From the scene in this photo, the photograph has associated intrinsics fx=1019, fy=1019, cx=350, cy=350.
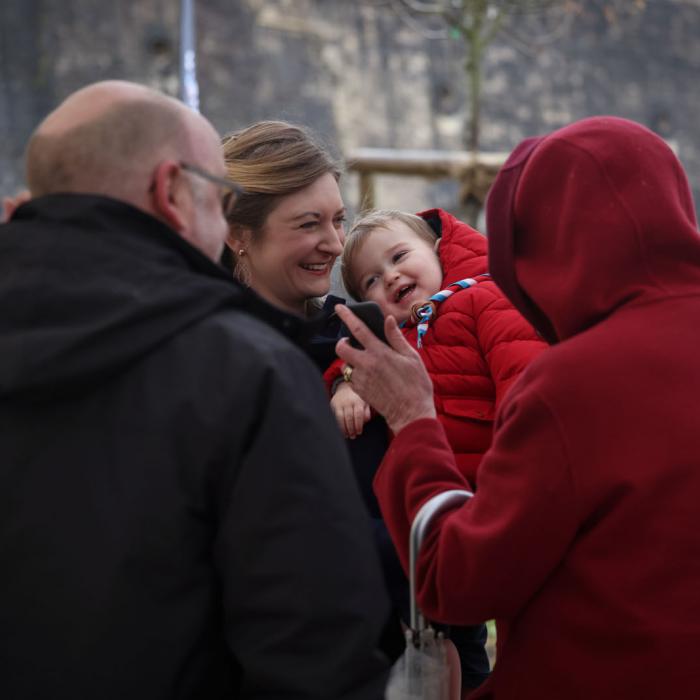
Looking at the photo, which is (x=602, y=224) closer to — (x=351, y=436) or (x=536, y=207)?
(x=536, y=207)

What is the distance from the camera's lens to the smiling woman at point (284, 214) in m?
2.75

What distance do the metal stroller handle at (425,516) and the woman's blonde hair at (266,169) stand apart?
3.62 ft

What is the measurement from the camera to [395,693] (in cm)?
197

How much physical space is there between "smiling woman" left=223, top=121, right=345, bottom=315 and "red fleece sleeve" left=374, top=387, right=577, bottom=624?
936mm

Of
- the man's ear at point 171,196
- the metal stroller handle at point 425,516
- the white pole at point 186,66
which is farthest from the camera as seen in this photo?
the white pole at point 186,66

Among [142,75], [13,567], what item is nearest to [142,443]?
[13,567]

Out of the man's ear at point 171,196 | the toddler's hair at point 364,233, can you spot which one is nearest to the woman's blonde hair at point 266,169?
the toddler's hair at point 364,233

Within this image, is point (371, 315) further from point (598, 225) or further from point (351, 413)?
point (598, 225)

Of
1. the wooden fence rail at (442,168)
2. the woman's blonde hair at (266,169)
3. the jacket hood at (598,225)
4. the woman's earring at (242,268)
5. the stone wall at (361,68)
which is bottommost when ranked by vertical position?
the stone wall at (361,68)

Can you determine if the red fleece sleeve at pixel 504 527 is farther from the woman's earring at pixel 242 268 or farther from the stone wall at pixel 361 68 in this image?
the stone wall at pixel 361 68

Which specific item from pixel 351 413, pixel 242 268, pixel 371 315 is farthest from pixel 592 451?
pixel 242 268

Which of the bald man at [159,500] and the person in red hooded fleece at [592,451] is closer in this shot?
the bald man at [159,500]

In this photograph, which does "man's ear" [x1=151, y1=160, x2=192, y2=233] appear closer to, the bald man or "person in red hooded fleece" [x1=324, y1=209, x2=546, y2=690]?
the bald man

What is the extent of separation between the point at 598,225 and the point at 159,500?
89 cm
